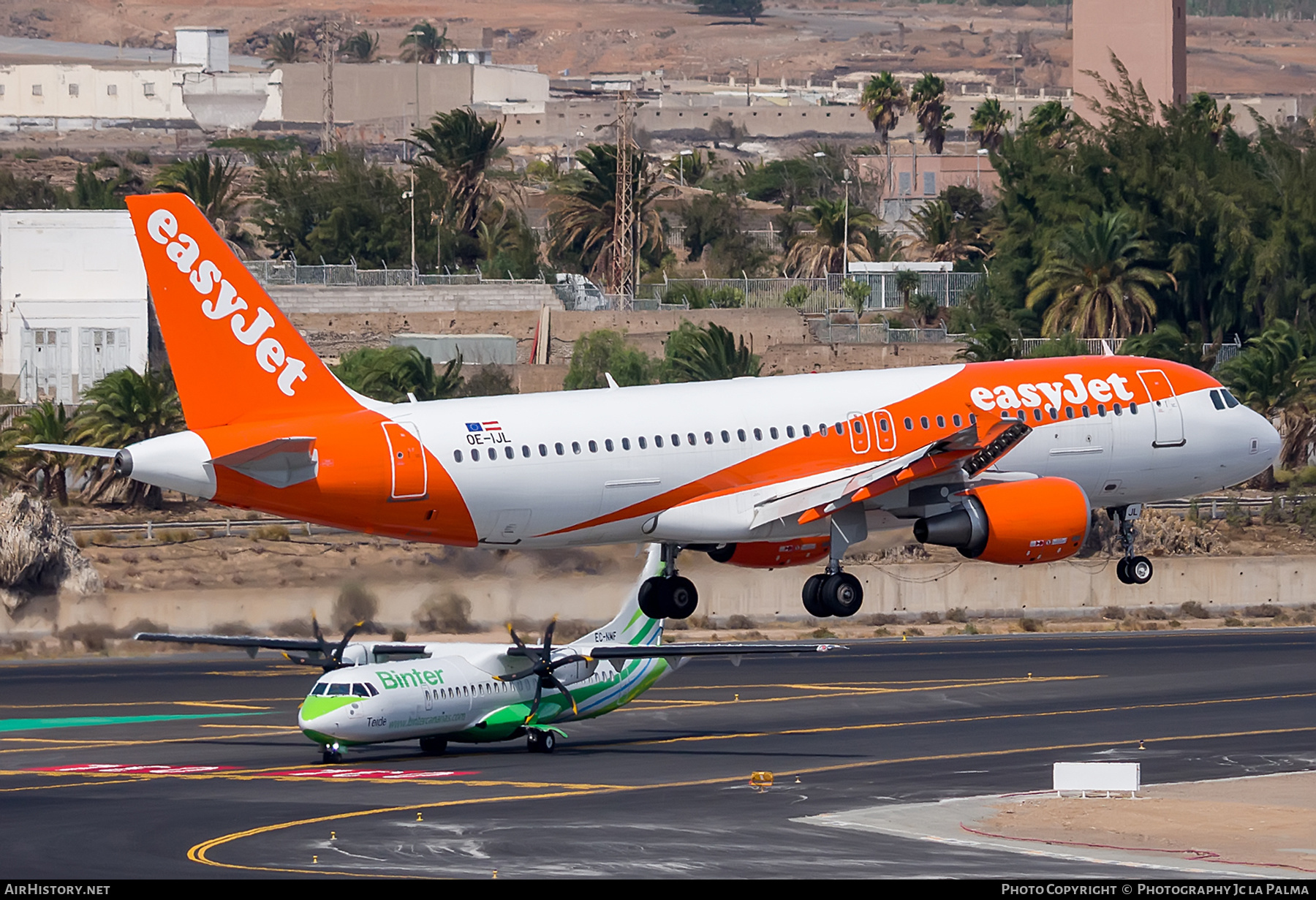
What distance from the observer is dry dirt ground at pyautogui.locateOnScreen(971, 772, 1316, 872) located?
61688mm

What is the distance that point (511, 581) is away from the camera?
311ft

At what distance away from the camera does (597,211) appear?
191125 mm

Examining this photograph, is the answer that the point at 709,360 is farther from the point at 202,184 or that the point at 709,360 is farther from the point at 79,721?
the point at 202,184

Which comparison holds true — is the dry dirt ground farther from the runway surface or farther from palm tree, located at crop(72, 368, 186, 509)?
palm tree, located at crop(72, 368, 186, 509)

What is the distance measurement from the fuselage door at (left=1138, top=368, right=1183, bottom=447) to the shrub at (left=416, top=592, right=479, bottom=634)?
1691 inches

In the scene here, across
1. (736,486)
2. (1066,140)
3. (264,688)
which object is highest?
(1066,140)

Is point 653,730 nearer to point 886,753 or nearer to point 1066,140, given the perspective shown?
point 886,753

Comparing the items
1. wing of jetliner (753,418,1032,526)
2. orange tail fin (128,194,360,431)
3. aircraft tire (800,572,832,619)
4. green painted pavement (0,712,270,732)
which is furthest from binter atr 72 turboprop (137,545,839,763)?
orange tail fin (128,194,360,431)

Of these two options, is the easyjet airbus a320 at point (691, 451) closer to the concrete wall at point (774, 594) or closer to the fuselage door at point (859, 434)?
the fuselage door at point (859, 434)

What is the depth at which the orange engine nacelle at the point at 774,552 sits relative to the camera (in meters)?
54.8

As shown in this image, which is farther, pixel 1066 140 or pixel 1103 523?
pixel 1066 140

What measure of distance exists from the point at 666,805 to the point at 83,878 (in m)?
20.2

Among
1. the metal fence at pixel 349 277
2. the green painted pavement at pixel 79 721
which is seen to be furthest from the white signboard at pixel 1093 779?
the metal fence at pixel 349 277
